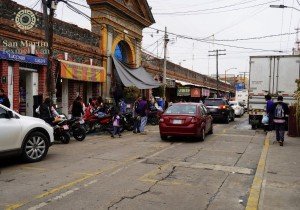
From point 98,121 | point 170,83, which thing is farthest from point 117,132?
point 170,83

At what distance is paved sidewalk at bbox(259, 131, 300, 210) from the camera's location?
21.1ft

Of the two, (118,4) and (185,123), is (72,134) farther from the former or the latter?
(118,4)

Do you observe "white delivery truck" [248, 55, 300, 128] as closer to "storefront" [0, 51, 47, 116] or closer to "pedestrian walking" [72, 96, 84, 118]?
"pedestrian walking" [72, 96, 84, 118]

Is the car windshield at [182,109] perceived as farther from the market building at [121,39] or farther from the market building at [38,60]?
the market building at [121,39]

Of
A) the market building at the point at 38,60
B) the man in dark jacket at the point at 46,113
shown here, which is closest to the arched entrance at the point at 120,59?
the market building at the point at 38,60

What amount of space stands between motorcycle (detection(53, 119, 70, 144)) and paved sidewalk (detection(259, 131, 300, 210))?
21.7ft

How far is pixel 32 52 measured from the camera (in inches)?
665

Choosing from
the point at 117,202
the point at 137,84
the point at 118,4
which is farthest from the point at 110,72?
the point at 117,202

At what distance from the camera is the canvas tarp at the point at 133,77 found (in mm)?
23812

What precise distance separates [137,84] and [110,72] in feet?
6.07

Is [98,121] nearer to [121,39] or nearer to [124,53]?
[121,39]

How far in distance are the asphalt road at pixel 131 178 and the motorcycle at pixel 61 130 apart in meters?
0.65

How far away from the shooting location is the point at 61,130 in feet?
43.5

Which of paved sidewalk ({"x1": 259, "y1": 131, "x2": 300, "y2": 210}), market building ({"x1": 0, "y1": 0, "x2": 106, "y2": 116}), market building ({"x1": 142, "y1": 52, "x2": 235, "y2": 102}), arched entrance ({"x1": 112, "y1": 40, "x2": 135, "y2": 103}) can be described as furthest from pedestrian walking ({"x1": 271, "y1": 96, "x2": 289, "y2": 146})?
market building ({"x1": 142, "y1": 52, "x2": 235, "y2": 102})
